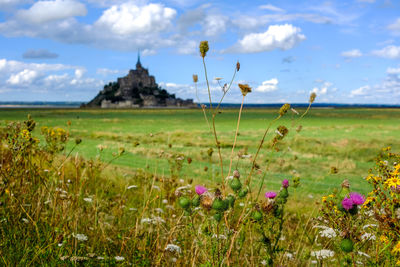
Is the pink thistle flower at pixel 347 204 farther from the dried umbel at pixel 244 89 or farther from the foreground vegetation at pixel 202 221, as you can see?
the dried umbel at pixel 244 89

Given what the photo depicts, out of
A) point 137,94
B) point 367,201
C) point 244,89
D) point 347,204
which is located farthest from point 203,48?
point 137,94

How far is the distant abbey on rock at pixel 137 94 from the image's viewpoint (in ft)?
592

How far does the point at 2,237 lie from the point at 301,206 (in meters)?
4.93

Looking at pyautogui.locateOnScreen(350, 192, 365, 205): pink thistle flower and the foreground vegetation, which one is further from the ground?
pyautogui.locateOnScreen(350, 192, 365, 205): pink thistle flower

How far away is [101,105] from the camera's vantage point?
7357 inches

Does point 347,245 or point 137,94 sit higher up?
point 137,94

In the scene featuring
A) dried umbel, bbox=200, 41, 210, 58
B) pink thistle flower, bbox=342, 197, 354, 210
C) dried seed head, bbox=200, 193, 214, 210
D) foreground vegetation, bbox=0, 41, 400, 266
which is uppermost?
dried umbel, bbox=200, 41, 210, 58

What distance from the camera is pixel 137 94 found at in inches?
7269

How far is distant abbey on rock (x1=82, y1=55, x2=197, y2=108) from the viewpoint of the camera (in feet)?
592

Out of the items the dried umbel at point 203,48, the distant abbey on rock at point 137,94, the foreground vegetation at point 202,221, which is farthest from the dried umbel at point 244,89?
the distant abbey on rock at point 137,94

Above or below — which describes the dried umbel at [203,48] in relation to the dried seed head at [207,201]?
above

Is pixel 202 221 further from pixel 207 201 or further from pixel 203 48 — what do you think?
pixel 203 48

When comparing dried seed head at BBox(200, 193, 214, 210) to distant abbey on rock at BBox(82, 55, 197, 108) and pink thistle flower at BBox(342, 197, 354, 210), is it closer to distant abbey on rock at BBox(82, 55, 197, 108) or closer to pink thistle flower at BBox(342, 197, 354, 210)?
pink thistle flower at BBox(342, 197, 354, 210)

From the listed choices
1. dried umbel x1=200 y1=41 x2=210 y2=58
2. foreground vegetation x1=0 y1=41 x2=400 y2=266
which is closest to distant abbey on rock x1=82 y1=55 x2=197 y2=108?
foreground vegetation x1=0 y1=41 x2=400 y2=266
